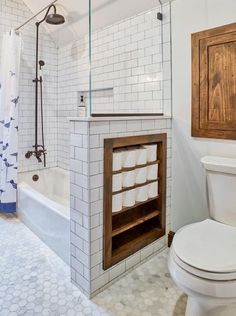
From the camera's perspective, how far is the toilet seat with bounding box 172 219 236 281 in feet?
3.90

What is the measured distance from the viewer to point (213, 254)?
130 centimetres

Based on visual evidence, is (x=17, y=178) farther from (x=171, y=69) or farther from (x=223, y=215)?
(x=223, y=215)

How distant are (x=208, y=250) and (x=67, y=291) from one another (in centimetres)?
97

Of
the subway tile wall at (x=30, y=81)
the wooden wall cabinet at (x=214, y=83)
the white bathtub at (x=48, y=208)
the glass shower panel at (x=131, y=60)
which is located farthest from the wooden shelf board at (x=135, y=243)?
the subway tile wall at (x=30, y=81)

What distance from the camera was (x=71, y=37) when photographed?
3057mm

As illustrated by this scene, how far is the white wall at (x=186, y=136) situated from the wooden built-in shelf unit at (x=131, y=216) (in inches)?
5.1

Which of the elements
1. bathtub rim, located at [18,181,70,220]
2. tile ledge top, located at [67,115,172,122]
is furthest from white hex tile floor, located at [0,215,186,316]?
tile ledge top, located at [67,115,172,122]

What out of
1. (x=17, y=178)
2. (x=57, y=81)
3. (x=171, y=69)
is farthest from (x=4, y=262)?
(x=57, y=81)

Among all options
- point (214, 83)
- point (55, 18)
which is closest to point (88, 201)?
point (214, 83)

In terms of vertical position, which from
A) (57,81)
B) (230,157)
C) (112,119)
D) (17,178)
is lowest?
(17,178)

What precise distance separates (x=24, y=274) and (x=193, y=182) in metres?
1.44

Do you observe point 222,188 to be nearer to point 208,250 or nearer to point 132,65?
point 208,250

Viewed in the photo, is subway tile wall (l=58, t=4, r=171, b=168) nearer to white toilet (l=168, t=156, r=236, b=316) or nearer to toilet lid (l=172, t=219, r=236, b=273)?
white toilet (l=168, t=156, r=236, b=316)

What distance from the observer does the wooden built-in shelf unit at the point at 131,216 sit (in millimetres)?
1711
